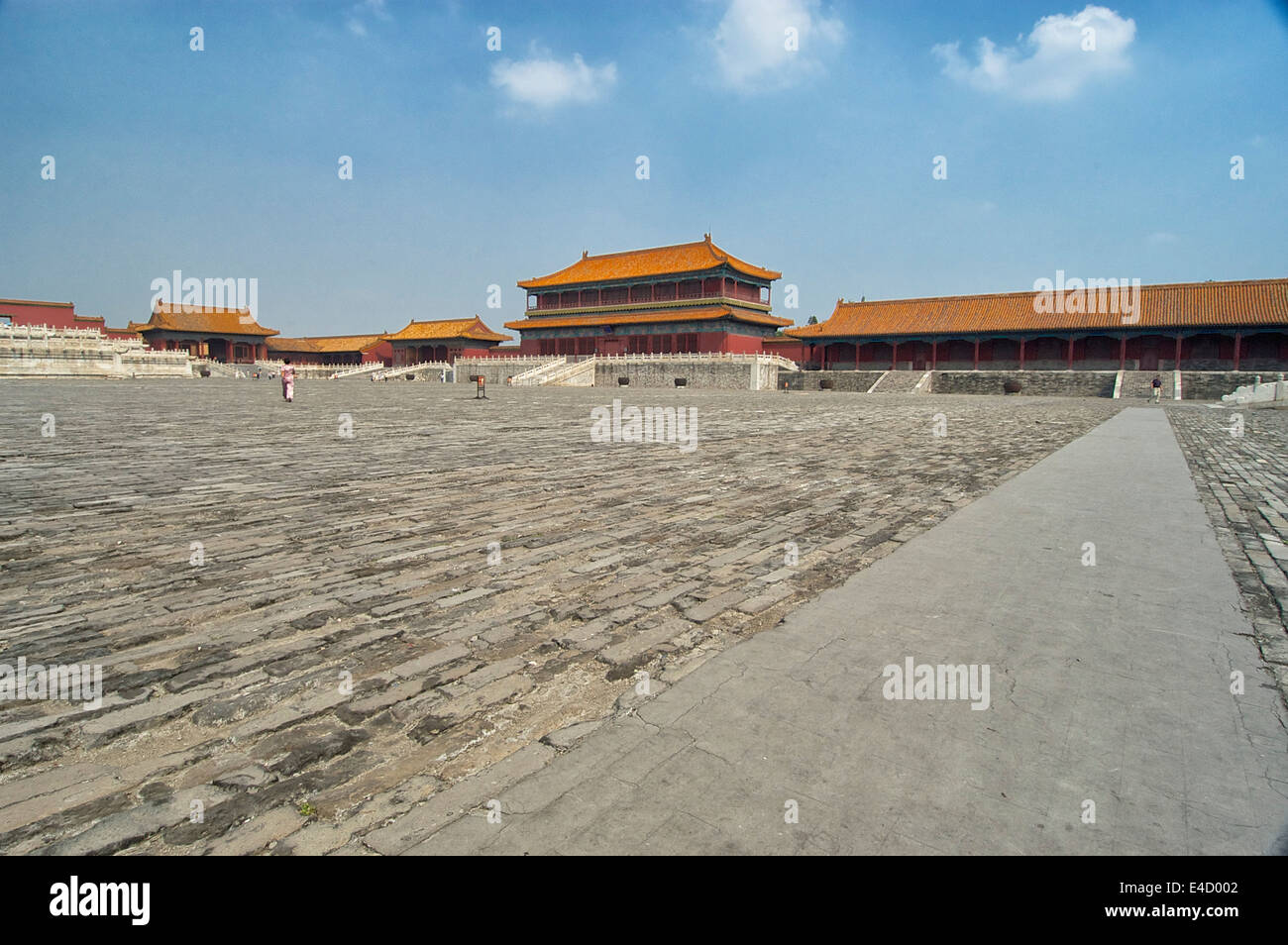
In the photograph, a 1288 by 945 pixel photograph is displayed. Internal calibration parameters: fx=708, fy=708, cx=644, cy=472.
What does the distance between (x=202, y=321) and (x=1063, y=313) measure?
2647 inches

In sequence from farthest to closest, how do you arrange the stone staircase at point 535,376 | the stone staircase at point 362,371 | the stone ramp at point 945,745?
the stone staircase at point 362,371, the stone staircase at point 535,376, the stone ramp at point 945,745

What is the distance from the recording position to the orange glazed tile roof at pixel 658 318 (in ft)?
166

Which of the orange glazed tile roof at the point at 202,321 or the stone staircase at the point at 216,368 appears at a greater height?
the orange glazed tile roof at the point at 202,321

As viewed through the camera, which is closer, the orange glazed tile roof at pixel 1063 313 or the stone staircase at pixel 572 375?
the orange glazed tile roof at pixel 1063 313

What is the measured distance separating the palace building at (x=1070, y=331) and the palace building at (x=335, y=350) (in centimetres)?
4278

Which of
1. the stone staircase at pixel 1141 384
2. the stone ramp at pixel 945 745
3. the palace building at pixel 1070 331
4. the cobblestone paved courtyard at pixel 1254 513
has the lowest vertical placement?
the stone ramp at pixel 945 745

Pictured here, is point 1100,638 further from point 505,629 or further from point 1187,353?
point 1187,353

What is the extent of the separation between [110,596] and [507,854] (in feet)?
9.70

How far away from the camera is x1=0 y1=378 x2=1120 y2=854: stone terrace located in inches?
82.2

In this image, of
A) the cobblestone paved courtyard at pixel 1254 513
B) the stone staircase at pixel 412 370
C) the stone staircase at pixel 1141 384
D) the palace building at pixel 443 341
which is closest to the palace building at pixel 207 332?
the palace building at pixel 443 341

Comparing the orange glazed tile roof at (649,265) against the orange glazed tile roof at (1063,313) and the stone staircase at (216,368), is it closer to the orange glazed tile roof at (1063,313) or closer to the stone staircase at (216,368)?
the orange glazed tile roof at (1063,313)

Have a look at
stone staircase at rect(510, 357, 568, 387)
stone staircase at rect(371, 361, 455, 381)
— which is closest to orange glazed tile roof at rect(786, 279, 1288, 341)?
stone staircase at rect(510, 357, 568, 387)

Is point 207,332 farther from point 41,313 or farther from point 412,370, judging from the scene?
point 412,370
